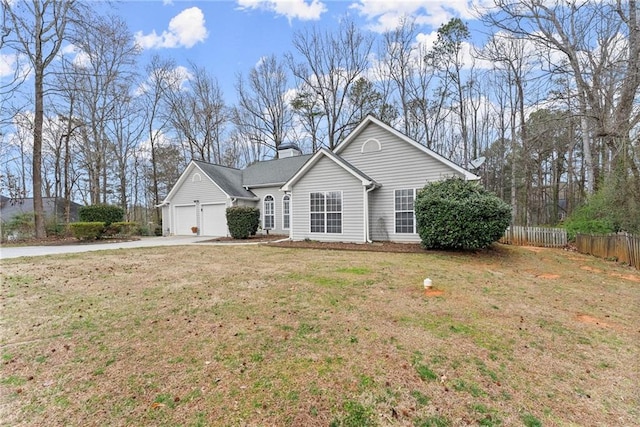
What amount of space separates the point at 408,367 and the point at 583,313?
3.80 m

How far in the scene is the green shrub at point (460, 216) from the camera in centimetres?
938

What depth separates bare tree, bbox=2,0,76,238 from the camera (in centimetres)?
1444

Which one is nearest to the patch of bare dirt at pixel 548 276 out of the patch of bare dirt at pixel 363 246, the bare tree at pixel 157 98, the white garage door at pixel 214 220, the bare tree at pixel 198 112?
the patch of bare dirt at pixel 363 246

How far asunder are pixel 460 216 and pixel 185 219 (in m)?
17.2

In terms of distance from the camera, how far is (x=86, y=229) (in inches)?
603

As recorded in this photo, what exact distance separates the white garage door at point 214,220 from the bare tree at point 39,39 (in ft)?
27.3

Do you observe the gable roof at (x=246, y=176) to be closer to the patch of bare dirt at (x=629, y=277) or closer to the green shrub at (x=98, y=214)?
the green shrub at (x=98, y=214)

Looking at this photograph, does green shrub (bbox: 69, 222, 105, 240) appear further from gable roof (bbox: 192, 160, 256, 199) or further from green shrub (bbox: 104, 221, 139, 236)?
gable roof (bbox: 192, 160, 256, 199)

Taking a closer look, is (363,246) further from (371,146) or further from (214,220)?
(214,220)

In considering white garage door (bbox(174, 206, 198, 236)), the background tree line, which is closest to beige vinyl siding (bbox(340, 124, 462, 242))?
the background tree line

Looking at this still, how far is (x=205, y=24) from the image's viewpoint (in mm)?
13617

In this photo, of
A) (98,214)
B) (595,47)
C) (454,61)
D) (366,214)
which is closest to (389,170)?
(366,214)

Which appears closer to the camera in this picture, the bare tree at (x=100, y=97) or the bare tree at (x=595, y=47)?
the bare tree at (x=595, y=47)

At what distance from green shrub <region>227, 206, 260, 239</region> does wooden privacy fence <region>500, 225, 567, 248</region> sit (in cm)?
1241
